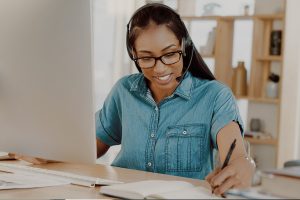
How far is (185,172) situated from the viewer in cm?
192

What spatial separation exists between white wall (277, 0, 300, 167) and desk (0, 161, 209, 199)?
360 cm

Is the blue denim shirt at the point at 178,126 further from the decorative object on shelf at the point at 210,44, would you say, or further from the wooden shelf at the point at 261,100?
the decorative object on shelf at the point at 210,44

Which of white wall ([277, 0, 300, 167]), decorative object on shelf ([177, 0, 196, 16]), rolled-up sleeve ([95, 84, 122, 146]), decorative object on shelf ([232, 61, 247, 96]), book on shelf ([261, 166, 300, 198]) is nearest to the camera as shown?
book on shelf ([261, 166, 300, 198])

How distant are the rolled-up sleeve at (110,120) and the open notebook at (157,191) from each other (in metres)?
0.82

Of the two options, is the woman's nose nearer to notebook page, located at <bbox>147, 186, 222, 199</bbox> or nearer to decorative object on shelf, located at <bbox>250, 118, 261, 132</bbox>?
notebook page, located at <bbox>147, 186, 222, 199</bbox>

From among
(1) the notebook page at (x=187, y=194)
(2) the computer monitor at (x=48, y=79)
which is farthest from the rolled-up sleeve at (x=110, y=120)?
(1) the notebook page at (x=187, y=194)

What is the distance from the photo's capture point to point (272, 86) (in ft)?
17.0

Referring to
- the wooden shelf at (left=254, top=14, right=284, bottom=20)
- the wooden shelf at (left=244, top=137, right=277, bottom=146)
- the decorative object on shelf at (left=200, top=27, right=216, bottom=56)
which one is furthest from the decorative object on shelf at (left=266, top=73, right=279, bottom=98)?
the decorative object on shelf at (left=200, top=27, right=216, bottom=56)

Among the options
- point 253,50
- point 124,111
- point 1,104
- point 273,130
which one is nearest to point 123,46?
point 253,50

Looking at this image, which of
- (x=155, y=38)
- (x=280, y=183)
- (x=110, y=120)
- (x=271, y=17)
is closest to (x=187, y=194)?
(x=280, y=183)

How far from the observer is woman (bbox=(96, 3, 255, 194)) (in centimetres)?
187

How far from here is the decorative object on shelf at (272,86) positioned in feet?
17.1

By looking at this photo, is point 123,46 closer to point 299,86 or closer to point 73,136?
point 299,86

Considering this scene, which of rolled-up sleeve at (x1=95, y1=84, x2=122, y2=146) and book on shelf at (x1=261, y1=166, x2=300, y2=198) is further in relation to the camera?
rolled-up sleeve at (x1=95, y1=84, x2=122, y2=146)
